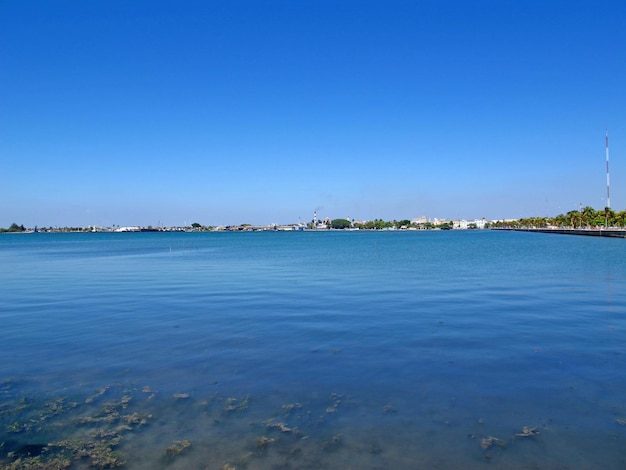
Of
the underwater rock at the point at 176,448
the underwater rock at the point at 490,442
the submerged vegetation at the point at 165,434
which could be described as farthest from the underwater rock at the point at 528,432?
the underwater rock at the point at 176,448

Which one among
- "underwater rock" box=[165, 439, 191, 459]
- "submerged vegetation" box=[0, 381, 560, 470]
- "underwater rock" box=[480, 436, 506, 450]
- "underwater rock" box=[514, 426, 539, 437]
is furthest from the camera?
"underwater rock" box=[514, 426, 539, 437]

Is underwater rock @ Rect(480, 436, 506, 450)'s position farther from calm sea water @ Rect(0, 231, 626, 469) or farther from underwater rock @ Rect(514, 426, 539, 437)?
underwater rock @ Rect(514, 426, 539, 437)

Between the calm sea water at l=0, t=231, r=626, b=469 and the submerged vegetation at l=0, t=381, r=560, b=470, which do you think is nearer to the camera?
the submerged vegetation at l=0, t=381, r=560, b=470

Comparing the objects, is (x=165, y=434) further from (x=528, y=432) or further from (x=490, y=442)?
(x=528, y=432)

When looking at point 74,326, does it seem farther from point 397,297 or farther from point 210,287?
point 397,297

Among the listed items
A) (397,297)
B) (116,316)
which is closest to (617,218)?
(397,297)

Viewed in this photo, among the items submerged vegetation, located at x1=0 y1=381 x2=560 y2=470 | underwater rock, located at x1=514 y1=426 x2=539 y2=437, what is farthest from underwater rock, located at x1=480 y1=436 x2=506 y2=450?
underwater rock, located at x1=514 y1=426 x2=539 y2=437

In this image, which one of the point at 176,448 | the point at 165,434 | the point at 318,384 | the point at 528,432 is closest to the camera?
the point at 176,448

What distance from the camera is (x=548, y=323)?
50.5ft

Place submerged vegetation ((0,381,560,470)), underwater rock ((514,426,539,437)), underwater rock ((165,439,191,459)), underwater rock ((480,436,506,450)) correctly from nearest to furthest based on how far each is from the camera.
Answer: submerged vegetation ((0,381,560,470)), underwater rock ((165,439,191,459)), underwater rock ((480,436,506,450)), underwater rock ((514,426,539,437))

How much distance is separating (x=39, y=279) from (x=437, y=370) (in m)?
31.7

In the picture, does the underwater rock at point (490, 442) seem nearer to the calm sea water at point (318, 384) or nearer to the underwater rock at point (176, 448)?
the calm sea water at point (318, 384)

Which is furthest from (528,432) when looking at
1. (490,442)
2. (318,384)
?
(318,384)

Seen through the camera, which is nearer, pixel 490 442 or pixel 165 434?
pixel 490 442
